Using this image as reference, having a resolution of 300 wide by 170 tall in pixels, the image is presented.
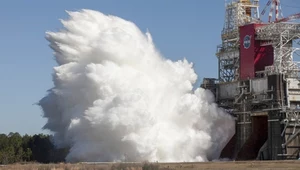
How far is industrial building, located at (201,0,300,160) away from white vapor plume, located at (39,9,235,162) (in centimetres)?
423

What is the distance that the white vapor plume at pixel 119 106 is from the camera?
3627 inches

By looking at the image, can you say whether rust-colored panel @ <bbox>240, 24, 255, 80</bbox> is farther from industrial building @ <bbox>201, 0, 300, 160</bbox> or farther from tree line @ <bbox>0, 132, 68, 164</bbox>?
tree line @ <bbox>0, 132, 68, 164</bbox>

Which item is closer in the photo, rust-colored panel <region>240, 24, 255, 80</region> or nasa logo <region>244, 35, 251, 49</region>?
rust-colored panel <region>240, 24, 255, 80</region>

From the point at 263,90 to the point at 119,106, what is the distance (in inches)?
926

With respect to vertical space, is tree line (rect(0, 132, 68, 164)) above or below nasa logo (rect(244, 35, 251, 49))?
below

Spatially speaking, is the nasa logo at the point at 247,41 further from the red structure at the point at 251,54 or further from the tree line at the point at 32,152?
the tree line at the point at 32,152

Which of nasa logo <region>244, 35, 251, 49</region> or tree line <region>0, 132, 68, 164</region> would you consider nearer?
nasa logo <region>244, 35, 251, 49</region>

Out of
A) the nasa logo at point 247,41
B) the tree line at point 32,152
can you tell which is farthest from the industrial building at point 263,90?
the tree line at point 32,152

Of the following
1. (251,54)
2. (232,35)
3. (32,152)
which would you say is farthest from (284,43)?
(32,152)

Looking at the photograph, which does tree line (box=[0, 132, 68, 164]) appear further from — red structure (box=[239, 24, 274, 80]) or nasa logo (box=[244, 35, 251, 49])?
nasa logo (box=[244, 35, 251, 49])

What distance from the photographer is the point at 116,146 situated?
306ft

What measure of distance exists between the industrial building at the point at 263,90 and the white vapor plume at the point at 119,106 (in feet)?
13.9

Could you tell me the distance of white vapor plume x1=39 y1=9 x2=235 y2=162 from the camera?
92.1 meters

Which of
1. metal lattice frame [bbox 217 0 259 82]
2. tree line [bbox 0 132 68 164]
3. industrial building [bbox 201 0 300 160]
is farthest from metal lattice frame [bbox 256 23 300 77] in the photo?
tree line [bbox 0 132 68 164]
